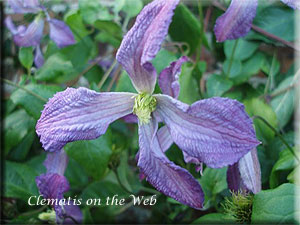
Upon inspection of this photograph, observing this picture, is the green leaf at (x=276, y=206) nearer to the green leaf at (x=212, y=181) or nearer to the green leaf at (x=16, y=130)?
the green leaf at (x=212, y=181)

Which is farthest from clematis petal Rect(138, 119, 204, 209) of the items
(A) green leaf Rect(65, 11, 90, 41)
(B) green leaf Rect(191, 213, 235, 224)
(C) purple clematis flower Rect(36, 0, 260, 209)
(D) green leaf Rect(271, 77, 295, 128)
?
(A) green leaf Rect(65, 11, 90, 41)

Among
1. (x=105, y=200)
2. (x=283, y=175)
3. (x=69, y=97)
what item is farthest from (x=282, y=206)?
(x=105, y=200)

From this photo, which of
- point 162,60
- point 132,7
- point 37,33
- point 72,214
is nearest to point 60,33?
point 37,33

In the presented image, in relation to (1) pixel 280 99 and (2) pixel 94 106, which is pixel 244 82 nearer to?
(1) pixel 280 99

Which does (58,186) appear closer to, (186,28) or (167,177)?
(167,177)

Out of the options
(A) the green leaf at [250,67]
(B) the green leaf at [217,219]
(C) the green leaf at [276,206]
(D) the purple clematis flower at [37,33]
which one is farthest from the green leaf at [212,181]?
(D) the purple clematis flower at [37,33]

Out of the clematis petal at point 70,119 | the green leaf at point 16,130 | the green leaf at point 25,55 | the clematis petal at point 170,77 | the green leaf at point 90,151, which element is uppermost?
the clematis petal at point 170,77
